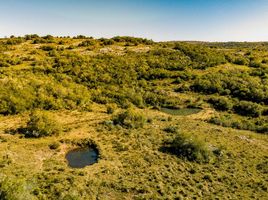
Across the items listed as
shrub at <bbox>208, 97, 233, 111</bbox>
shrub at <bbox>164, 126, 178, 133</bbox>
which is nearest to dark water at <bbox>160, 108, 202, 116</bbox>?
shrub at <bbox>208, 97, 233, 111</bbox>

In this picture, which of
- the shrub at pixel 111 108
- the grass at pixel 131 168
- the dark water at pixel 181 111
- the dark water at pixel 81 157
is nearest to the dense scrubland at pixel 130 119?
the grass at pixel 131 168

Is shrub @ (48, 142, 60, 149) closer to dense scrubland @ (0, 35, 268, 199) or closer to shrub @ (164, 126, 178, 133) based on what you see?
dense scrubland @ (0, 35, 268, 199)

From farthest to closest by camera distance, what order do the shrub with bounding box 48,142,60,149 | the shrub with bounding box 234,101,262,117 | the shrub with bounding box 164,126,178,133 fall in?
1. the shrub with bounding box 234,101,262,117
2. the shrub with bounding box 164,126,178,133
3. the shrub with bounding box 48,142,60,149

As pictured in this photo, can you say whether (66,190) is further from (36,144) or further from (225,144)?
(225,144)

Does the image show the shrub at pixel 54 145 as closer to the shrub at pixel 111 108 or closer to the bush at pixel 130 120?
the bush at pixel 130 120

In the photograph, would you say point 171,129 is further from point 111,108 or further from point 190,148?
point 111,108

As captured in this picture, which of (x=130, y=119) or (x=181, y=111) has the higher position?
(x=130, y=119)

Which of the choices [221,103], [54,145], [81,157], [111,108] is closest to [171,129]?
[111,108]
